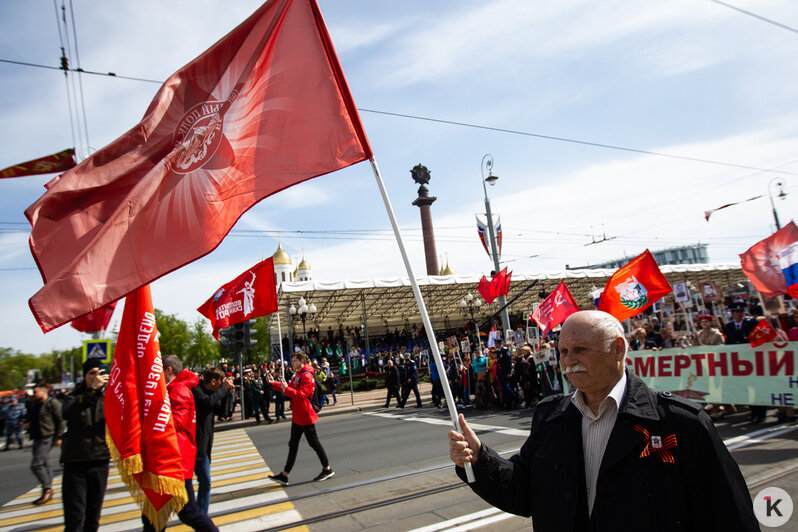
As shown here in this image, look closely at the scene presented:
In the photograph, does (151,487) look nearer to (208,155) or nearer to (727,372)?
(208,155)

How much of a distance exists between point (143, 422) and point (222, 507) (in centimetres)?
307

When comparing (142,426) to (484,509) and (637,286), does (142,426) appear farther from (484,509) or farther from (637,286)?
(637,286)

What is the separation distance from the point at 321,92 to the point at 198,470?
4.35 meters

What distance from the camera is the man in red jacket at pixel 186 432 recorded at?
4.56m

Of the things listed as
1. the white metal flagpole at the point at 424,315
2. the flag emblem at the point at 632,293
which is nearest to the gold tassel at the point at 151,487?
the white metal flagpole at the point at 424,315

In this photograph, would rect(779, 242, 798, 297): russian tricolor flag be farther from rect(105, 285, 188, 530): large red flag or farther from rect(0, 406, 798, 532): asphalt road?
rect(105, 285, 188, 530): large red flag

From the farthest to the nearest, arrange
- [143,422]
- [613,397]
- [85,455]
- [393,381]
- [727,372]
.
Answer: [393,381] < [727,372] < [85,455] < [143,422] < [613,397]

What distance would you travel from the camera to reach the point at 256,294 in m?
11.4

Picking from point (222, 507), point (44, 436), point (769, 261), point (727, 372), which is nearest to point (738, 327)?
point (727, 372)

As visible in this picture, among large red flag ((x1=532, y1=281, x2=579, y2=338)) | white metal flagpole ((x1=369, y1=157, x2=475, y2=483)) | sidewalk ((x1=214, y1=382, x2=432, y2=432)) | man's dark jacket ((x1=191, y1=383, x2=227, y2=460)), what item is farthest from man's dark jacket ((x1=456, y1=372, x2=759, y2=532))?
sidewalk ((x1=214, y1=382, x2=432, y2=432))

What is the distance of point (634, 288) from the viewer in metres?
10.8

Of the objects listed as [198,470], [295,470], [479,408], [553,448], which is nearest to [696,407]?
[553,448]

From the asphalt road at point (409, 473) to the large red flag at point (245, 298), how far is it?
3.06 meters

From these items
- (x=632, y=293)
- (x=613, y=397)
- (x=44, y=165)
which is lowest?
(x=613, y=397)
